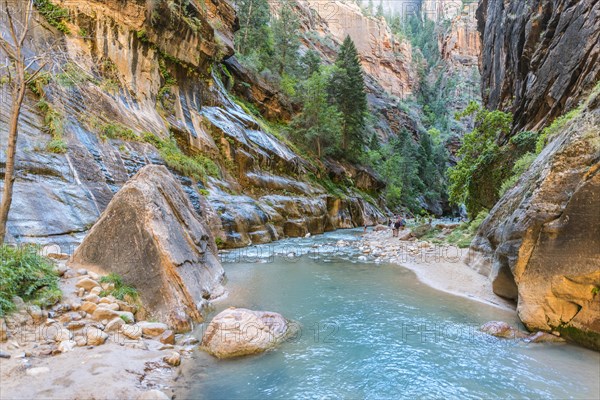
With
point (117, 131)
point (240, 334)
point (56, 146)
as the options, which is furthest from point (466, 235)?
point (56, 146)

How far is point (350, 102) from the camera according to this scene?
127 ft

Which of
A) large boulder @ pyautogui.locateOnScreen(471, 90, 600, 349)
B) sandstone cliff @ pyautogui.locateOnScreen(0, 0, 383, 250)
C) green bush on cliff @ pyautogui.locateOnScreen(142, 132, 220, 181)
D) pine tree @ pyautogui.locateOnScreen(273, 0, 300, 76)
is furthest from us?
pine tree @ pyautogui.locateOnScreen(273, 0, 300, 76)

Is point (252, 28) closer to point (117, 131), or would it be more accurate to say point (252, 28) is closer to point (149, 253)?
point (117, 131)

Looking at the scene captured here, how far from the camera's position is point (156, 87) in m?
19.8

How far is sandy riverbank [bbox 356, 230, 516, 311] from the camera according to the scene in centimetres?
995

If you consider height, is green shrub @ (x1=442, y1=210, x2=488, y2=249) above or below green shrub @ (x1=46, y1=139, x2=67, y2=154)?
below

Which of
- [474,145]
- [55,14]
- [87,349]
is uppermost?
[55,14]

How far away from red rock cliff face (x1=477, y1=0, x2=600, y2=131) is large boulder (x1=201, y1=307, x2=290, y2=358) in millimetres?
18101

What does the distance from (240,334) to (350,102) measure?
120 feet

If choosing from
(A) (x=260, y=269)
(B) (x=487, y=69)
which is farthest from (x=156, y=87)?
(B) (x=487, y=69)

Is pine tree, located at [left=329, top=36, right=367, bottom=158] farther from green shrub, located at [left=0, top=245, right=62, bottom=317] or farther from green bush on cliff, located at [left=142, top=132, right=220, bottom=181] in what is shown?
green shrub, located at [left=0, top=245, right=62, bottom=317]

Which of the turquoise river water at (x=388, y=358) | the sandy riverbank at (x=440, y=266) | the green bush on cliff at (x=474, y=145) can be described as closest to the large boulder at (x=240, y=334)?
the turquoise river water at (x=388, y=358)

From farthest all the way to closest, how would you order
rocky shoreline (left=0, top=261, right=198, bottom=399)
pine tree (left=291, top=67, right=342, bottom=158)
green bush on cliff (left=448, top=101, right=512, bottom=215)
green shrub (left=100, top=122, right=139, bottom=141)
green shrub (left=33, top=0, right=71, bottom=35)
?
1. pine tree (left=291, top=67, right=342, bottom=158)
2. green bush on cliff (left=448, top=101, right=512, bottom=215)
3. green shrub (left=33, top=0, right=71, bottom=35)
4. green shrub (left=100, top=122, right=139, bottom=141)
5. rocky shoreline (left=0, top=261, right=198, bottom=399)

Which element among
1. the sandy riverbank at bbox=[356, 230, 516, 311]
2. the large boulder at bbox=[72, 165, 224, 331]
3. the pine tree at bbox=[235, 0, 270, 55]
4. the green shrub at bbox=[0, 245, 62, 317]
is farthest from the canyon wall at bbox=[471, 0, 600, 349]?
the pine tree at bbox=[235, 0, 270, 55]
